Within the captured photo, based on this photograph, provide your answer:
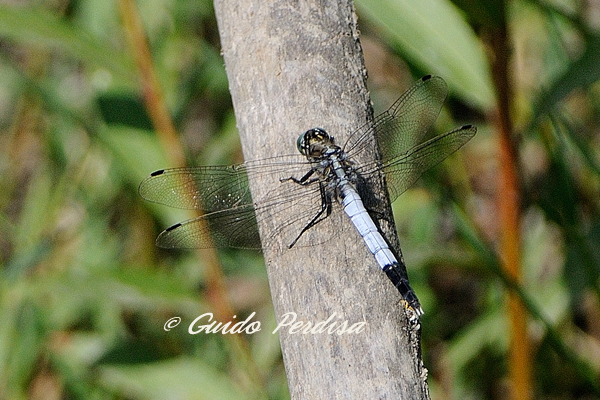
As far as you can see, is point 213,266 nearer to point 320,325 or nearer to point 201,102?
point 320,325

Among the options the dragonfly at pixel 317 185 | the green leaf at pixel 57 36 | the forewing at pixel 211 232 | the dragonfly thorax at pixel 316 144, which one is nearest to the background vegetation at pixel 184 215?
the green leaf at pixel 57 36

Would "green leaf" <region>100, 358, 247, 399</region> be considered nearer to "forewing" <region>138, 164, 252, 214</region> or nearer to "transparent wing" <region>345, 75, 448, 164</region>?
"forewing" <region>138, 164, 252, 214</region>

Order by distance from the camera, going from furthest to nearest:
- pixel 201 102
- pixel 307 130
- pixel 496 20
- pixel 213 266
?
1. pixel 201 102
2. pixel 213 266
3. pixel 496 20
4. pixel 307 130

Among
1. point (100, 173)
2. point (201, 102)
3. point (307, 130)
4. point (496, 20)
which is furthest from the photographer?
point (201, 102)

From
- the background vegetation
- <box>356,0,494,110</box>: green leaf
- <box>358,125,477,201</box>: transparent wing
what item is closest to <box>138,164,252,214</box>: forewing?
the background vegetation

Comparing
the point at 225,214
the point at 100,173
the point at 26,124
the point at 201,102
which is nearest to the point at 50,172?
the point at 100,173

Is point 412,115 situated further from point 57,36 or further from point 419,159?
point 57,36
